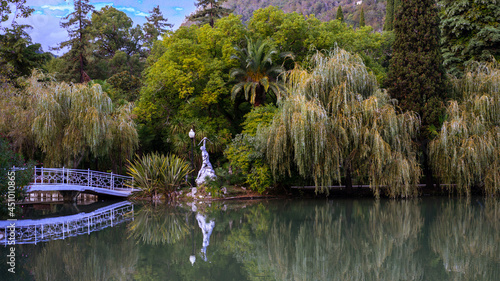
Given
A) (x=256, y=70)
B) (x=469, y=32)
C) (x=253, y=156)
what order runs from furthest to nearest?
(x=469, y=32), (x=256, y=70), (x=253, y=156)

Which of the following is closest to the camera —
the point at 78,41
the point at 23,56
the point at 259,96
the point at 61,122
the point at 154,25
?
the point at 61,122

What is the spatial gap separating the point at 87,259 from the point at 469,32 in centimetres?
2719

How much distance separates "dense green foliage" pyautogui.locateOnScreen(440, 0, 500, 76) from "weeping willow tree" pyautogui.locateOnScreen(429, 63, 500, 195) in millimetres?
5673

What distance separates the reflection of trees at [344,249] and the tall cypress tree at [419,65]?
873 cm

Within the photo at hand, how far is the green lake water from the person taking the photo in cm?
813

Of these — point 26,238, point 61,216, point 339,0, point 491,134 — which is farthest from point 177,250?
point 339,0

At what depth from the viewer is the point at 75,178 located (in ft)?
71.1

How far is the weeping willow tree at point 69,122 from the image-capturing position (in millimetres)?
20344

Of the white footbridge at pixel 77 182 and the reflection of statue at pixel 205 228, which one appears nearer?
the reflection of statue at pixel 205 228

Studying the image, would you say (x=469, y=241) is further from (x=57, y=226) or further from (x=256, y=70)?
(x=256, y=70)

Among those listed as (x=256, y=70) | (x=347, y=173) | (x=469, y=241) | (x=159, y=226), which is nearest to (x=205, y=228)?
(x=159, y=226)

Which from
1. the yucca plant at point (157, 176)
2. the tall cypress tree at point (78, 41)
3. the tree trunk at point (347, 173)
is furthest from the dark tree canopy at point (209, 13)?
the tree trunk at point (347, 173)

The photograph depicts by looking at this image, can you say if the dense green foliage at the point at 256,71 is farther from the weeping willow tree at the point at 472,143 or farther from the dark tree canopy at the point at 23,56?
the dark tree canopy at the point at 23,56

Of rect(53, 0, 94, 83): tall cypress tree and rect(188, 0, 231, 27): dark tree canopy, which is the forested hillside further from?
rect(53, 0, 94, 83): tall cypress tree
